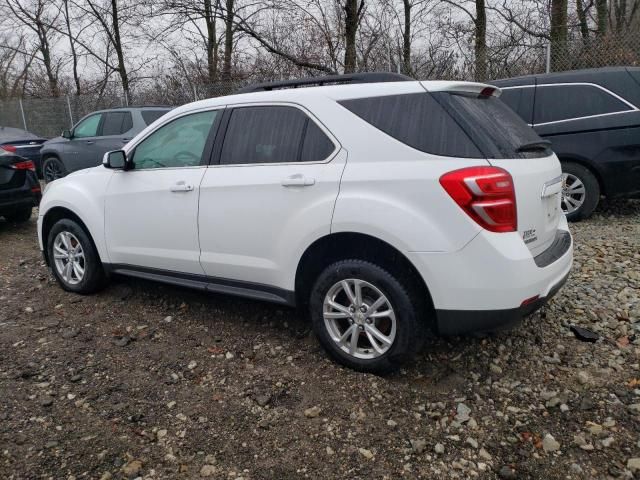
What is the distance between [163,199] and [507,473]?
278 centimetres

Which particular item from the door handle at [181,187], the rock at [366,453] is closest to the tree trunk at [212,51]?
the door handle at [181,187]

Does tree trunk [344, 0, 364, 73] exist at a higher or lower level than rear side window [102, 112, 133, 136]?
higher

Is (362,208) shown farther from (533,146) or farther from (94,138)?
(94,138)

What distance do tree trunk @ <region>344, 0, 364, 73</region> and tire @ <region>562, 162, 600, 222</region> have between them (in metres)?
8.68

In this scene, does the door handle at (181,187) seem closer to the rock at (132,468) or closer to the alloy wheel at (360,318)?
the alloy wheel at (360,318)

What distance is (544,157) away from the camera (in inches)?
116

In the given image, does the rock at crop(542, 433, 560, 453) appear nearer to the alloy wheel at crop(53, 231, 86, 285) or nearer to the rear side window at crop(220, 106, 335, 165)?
the rear side window at crop(220, 106, 335, 165)

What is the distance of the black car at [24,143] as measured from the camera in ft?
37.0

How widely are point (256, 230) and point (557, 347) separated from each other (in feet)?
6.84

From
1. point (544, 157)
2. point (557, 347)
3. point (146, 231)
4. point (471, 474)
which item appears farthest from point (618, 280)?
point (146, 231)

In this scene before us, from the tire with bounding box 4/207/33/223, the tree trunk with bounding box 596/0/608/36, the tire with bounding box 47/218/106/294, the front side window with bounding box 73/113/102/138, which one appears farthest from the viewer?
the tree trunk with bounding box 596/0/608/36

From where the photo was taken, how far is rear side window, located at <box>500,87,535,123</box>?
6223mm

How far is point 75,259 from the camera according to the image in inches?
175

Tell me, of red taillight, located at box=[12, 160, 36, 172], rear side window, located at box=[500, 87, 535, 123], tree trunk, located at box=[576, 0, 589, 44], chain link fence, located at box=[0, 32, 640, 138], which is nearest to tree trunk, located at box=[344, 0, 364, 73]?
chain link fence, located at box=[0, 32, 640, 138]
